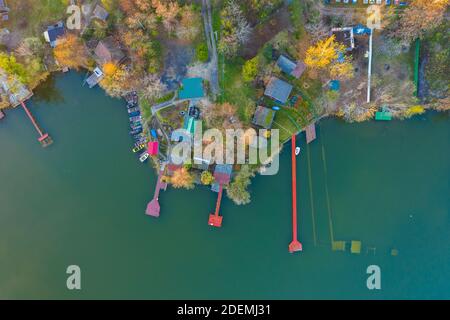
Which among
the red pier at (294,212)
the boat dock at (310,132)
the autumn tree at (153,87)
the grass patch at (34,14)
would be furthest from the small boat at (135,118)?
the boat dock at (310,132)

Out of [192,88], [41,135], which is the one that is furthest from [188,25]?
[41,135]

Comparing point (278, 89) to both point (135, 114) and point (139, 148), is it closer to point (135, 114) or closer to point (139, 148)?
point (135, 114)

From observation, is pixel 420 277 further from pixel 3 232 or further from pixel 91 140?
pixel 3 232

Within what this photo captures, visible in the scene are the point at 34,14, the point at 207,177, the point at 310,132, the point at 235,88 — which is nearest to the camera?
the point at 207,177

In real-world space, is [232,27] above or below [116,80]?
above

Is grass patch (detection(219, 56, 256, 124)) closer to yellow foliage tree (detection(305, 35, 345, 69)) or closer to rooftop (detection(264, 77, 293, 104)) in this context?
rooftop (detection(264, 77, 293, 104))

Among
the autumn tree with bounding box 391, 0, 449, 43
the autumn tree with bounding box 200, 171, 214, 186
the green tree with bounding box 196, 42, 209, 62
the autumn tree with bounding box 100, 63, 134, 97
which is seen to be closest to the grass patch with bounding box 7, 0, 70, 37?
the autumn tree with bounding box 100, 63, 134, 97
